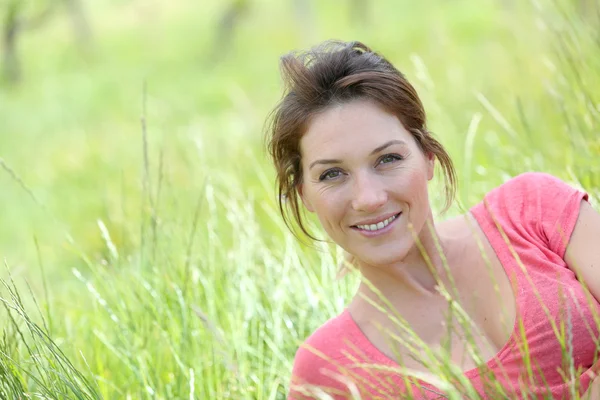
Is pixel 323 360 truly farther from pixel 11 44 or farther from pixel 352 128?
pixel 11 44

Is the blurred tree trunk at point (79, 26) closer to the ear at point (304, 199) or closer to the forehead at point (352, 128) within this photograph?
the ear at point (304, 199)

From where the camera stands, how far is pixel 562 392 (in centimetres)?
158

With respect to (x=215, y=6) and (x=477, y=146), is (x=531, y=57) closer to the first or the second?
(x=477, y=146)

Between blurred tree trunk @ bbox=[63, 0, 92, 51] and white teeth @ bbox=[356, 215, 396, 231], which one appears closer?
white teeth @ bbox=[356, 215, 396, 231]

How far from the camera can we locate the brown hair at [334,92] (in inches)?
68.5

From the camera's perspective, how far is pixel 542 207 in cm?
177

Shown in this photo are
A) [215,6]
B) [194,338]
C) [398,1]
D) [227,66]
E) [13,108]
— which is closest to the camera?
[194,338]

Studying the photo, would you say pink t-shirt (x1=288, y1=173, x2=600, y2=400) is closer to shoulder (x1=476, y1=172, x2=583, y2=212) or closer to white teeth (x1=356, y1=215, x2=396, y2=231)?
shoulder (x1=476, y1=172, x2=583, y2=212)

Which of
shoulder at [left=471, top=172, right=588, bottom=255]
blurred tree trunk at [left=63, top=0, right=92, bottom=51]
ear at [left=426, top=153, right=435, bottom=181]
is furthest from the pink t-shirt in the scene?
blurred tree trunk at [left=63, top=0, right=92, bottom=51]

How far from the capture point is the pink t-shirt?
159cm

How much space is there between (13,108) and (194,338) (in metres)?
9.48

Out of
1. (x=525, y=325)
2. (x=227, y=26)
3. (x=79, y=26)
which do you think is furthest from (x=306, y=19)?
(x=525, y=325)

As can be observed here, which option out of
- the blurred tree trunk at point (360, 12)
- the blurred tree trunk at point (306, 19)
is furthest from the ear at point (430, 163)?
the blurred tree trunk at point (360, 12)

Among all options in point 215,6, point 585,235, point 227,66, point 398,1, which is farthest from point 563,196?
point 215,6
